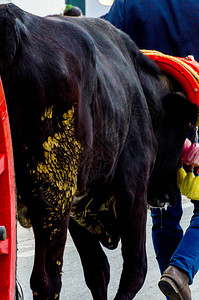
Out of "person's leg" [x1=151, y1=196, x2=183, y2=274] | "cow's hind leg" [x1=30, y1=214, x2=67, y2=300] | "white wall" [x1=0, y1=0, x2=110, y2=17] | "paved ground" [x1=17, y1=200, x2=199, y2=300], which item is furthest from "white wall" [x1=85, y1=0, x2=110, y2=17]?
"cow's hind leg" [x1=30, y1=214, x2=67, y2=300]

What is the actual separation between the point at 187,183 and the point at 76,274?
1.74 m

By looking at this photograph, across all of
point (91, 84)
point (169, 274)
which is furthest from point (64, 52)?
point (169, 274)

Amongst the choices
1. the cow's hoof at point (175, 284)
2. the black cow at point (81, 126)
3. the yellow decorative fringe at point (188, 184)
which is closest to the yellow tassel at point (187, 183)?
the yellow decorative fringe at point (188, 184)

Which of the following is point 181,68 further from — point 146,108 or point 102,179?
point 102,179

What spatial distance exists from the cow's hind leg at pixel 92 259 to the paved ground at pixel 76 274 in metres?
0.91

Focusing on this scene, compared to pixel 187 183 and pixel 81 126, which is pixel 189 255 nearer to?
pixel 187 183

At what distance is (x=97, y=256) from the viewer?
10.7 feet

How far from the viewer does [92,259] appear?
3254mm

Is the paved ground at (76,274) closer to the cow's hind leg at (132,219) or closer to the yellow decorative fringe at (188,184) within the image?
the yellow decorative fringe at (188,184)

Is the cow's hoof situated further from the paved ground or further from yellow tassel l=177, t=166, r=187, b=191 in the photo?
the paved ground

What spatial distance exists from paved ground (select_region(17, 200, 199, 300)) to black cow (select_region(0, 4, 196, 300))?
1.03 m

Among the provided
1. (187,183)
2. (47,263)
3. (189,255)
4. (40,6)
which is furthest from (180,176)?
(40,6)

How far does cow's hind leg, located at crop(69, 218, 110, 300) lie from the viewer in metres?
3.23

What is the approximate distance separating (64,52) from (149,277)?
2.78 meters
